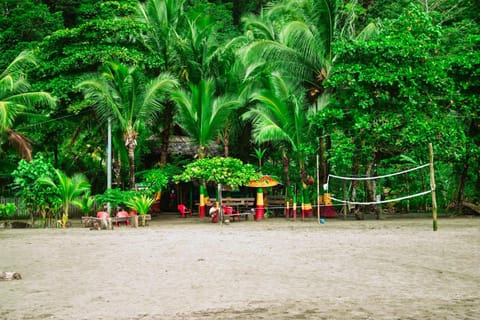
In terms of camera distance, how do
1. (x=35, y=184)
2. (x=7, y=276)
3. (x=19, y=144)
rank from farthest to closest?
(x=19, y=144) → (x=35, y=184) → (x=7, y=276)

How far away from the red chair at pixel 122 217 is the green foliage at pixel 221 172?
2.08m

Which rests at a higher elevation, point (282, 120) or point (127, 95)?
point (127, 95)

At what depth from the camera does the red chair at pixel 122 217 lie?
1844 centimetres

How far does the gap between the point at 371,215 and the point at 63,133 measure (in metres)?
12.9

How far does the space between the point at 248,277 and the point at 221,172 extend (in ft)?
37.6

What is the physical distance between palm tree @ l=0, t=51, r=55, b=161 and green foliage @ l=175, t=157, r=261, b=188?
602cm

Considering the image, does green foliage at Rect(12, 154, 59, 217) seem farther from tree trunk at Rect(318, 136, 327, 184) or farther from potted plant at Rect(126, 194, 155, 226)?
tree trunk at Rect(318, 136, 327, 184)

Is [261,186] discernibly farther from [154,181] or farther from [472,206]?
[472,206]

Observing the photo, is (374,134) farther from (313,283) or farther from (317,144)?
(313,283)

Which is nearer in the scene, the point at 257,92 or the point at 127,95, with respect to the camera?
the point at 127,95

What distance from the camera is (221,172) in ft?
63.0

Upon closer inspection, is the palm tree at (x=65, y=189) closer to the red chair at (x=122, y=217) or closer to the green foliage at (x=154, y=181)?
the red chair at (x=122, y=217)

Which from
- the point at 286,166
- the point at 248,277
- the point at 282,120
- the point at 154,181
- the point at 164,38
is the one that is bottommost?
the point at 248,277

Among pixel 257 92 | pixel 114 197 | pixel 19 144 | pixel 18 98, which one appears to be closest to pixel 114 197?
pixel 114 197
